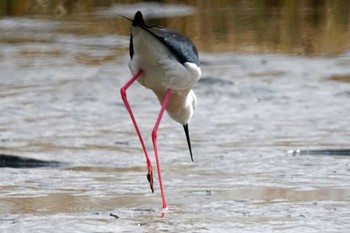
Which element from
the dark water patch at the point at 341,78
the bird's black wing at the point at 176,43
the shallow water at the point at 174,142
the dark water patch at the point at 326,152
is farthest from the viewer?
the dark water patch at the point at 341,78

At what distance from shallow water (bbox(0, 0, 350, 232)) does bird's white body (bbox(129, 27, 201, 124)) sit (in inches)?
22.4

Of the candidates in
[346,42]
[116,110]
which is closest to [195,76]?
[116,110]

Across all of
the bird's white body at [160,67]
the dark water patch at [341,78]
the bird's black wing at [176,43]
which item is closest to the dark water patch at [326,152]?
the bird's white body at [160,67]

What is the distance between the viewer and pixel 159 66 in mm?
6660

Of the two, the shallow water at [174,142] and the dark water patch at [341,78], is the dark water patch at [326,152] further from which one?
the dark water patch at [341,78]

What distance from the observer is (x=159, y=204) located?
19.7 feet

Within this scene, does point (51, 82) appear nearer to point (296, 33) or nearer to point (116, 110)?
point (116, 110)

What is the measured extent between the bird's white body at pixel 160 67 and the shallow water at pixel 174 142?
568 mm

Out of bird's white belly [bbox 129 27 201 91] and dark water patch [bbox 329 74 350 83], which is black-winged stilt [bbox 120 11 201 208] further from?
dark water patch [bbox 329 74 350 83]

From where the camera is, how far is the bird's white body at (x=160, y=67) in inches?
256

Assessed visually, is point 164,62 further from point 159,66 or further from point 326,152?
point 326,152

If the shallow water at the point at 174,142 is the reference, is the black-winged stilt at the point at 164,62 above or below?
above

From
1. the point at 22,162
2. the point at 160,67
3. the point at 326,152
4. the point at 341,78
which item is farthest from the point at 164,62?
the point at 341,78

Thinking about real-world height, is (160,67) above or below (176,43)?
below
